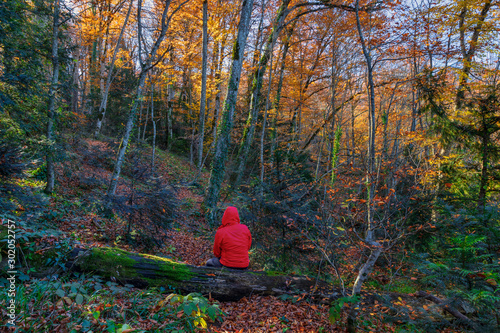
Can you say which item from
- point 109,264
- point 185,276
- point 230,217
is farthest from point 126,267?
point 230,217

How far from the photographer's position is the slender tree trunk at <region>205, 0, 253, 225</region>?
8.62 metres

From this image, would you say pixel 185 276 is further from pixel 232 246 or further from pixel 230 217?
pixel 230 217

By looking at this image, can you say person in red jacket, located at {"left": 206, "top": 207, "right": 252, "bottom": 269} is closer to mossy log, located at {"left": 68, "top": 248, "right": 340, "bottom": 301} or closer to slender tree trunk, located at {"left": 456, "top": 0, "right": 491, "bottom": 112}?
mossy log, located at {"left": 68, "top": 248, "right": 340, "bottom": 301}

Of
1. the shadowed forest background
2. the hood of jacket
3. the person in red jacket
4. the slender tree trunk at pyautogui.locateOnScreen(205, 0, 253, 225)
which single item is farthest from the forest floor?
the slender tree trunk at pyautogui.locateOnScreen(205, 0, 253, 225)

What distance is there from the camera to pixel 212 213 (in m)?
8.70

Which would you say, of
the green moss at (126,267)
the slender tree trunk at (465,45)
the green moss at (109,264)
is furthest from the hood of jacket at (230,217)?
the slender tree trunk at (465,45)

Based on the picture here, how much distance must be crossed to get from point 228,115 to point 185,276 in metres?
6.25

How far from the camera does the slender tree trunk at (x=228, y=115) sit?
A: 8617 mm

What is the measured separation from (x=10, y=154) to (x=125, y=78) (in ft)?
56.6

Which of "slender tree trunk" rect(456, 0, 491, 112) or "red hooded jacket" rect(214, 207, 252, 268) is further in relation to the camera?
"slender tree trunk" rect(456, 0, 491, 112)

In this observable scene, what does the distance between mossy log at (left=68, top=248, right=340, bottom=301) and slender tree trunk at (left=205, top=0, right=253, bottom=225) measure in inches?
171

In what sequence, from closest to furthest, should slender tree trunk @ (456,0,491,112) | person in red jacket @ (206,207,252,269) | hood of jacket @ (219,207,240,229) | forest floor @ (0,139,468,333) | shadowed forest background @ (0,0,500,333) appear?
forest floor @ (0,139,468,333) < shadowed forest background @ (0,0,500,333) < person in red jacket @ (206,207,252,269) < hood of jacket @ (219,207,240,229) < slender tree trunk @ (456,0,491,112)

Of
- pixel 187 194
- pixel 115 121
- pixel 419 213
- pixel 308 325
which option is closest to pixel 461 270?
pixel 308 325

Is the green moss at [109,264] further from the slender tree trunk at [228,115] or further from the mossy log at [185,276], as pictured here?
the slender tree trunk at [228,115]
